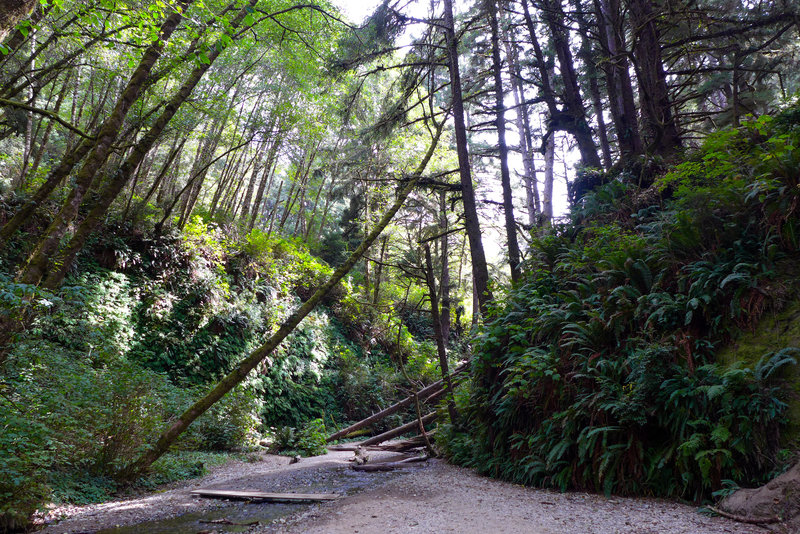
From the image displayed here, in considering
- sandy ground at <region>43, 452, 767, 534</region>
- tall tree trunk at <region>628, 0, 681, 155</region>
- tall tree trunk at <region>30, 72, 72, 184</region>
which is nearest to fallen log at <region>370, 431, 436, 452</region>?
sandy ground at <region>43, 452, 767, 534</region>

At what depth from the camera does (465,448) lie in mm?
7758

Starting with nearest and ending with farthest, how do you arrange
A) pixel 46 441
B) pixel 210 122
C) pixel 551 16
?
pixel 46 441
pixel 551 16
pixel 210 122

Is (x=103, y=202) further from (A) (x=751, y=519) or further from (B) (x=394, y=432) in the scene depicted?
(B) (x=394, y=432)

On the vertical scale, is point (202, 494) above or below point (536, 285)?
below

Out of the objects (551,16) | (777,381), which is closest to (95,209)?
(777,381)

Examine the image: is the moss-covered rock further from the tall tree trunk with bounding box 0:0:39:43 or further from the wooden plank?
the tall tree trunk with bounding box 0:0:39:43

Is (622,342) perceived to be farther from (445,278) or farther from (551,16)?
(445,278)

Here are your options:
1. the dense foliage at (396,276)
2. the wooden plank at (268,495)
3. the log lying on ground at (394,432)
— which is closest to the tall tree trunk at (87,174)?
the dense foliage at (396,276)

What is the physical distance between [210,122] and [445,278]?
1160 cm

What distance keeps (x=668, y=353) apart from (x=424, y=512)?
3.36 m

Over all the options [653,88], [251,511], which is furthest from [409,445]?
[653,88]

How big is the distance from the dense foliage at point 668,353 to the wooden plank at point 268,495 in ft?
8.88

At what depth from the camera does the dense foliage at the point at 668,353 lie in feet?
14.0

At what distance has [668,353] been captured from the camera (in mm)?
4859
